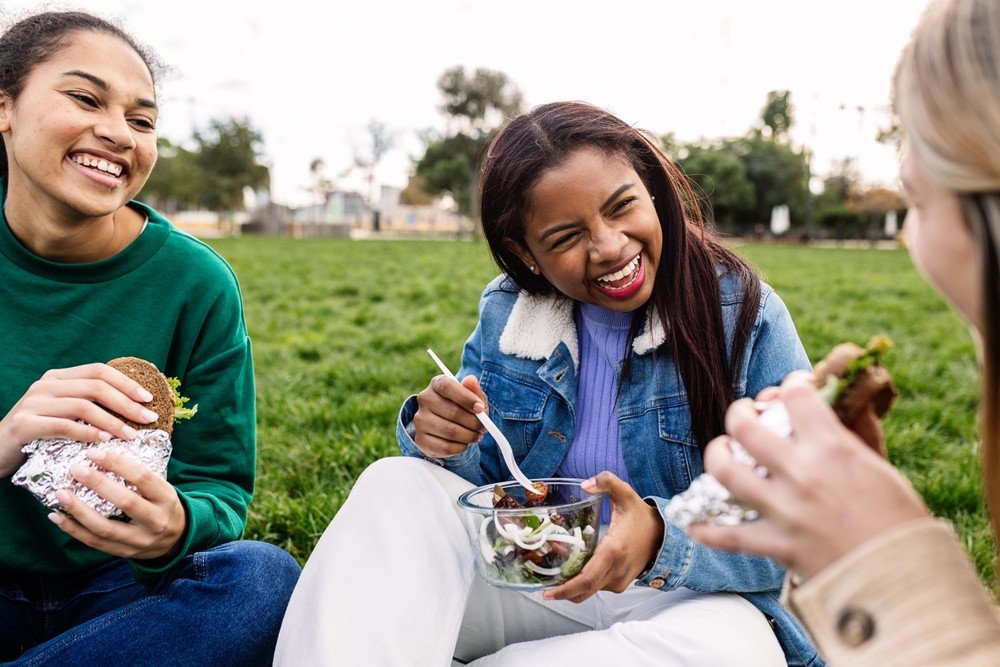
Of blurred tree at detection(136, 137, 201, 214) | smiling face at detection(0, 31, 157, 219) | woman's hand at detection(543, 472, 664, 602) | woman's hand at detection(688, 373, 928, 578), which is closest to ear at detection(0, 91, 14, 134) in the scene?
smiling face at detection(0, 31, 157, 219)

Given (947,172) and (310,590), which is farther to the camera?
(310,590)

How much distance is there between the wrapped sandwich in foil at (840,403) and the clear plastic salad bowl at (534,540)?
41 centimetres

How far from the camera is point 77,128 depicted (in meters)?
1.91

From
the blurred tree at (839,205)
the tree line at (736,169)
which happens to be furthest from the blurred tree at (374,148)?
the blurred tree at (839,205)

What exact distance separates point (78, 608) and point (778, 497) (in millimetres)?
1749

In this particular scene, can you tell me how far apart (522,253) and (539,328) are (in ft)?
0.71

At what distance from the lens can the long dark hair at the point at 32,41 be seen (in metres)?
1.94

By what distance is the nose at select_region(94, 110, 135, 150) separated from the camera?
76.3 inches

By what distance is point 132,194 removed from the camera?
2.08m

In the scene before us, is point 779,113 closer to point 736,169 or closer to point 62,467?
point 736,169

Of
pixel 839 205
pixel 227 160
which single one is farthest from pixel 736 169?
pixel 227 160

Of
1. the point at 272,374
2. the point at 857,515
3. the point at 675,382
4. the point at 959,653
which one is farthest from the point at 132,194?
the point at 272,374

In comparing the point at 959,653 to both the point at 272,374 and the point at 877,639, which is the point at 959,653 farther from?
the point at 272,374

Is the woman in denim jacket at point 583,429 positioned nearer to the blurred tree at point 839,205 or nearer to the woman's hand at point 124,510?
the woman's hand at point 124,510
